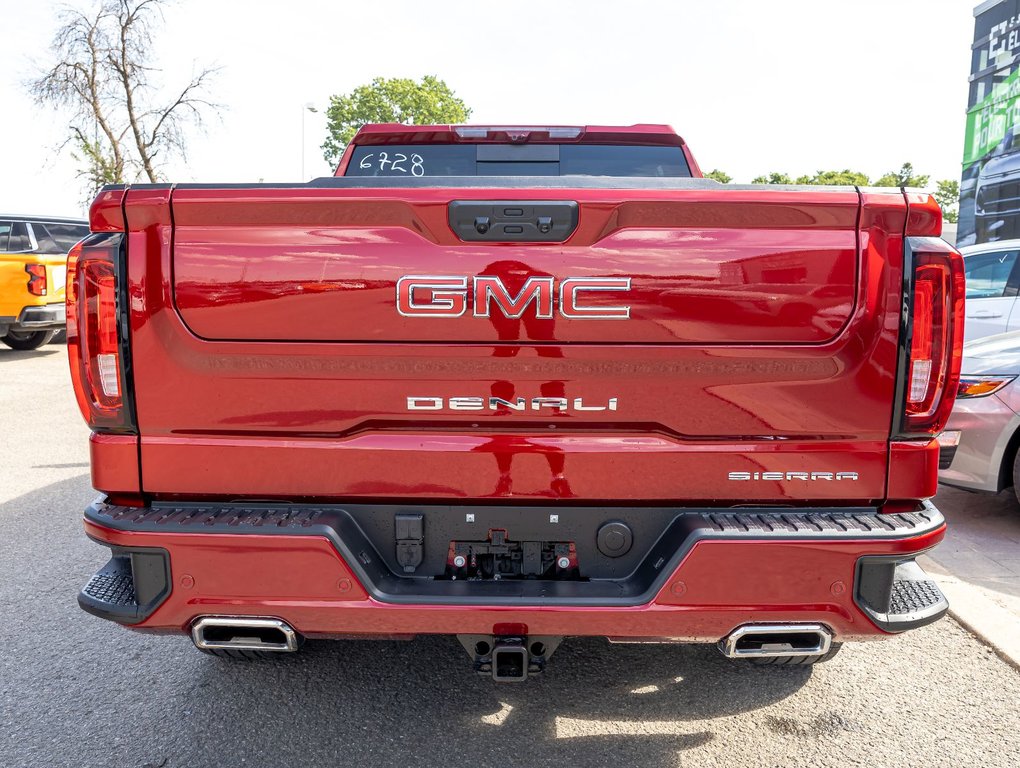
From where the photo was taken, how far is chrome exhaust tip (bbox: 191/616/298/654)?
2168 mm

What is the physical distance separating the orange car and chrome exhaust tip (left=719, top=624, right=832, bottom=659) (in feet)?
38.2

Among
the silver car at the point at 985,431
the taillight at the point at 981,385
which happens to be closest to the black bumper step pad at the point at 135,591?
the silver car at the point at 985,431

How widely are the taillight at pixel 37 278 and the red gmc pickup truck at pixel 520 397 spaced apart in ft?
36.5

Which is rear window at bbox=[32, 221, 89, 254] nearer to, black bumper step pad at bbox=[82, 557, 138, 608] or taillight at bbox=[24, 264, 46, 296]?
taillight at bbox=[24, 264, 46, 296]

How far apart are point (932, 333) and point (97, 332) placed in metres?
2.33

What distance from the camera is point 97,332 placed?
6.97 feet

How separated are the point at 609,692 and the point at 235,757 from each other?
1.37 metres

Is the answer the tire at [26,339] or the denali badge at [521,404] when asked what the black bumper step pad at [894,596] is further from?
the tire at [26,339]

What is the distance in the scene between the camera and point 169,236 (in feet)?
6.86

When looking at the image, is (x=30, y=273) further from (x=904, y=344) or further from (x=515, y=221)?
(x=904, y=344)

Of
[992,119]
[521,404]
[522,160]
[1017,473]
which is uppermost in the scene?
[992,119]

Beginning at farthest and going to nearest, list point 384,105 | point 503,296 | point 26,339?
point 384,105
point 26,339
point 503,296

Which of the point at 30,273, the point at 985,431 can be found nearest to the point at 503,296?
the point at 985,431

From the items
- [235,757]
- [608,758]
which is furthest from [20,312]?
[608,758]
